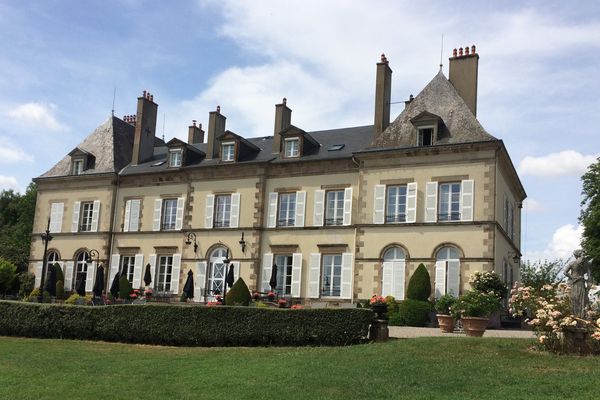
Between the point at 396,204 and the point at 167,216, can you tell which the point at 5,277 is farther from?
the point at 396,204

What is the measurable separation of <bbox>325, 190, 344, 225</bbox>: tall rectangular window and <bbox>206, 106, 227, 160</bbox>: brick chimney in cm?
652

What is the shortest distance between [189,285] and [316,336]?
11994 mm

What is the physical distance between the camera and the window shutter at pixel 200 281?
2822cm

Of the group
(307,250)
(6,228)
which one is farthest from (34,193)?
(307,250)

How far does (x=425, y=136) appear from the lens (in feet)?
81.9

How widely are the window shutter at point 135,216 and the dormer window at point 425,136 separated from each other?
13.4 metres

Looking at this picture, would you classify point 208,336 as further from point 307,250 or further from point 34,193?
point 34,193

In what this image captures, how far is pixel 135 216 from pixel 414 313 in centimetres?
1499

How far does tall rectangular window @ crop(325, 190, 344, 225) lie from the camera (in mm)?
26344

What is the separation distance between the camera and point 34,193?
158 feet

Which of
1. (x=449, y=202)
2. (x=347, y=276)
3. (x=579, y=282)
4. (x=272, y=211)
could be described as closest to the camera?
(x=579, y=282)

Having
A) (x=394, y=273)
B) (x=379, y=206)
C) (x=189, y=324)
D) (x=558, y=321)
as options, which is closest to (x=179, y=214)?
(x=379, y=206)

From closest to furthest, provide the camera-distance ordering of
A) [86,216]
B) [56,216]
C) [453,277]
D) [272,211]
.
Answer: [453,277] → [272,211] → [86,216] → [56,216]

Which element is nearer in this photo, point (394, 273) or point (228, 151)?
point (394, 273)
